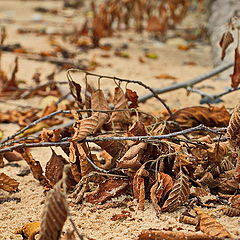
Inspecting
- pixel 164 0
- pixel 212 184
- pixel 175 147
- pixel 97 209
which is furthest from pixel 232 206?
pixel 164 0

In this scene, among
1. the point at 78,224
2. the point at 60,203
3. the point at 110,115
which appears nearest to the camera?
the point at 60,203

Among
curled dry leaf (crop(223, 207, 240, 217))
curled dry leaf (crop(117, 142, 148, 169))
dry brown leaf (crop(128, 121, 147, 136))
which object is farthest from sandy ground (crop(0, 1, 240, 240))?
dry brown leaf (crop(128, 121, 147, 136))

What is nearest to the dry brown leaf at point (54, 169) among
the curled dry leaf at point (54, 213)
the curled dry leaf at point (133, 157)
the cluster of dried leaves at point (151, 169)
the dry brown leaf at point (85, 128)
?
the cluster of dried leaves at point (151, 169)

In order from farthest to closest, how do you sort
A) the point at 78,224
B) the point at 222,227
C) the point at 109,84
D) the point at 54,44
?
the point at 54,44
the point at 109,84
the point at 78,224
the point at 222,227

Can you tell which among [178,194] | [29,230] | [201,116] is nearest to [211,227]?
[178,194]

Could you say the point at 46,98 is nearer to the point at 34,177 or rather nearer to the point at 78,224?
the point at 34,177

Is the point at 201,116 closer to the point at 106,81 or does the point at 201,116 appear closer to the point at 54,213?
the point at 54,213

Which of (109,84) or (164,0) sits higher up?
(164,0)

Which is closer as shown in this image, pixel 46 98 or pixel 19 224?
pixel 19 224
